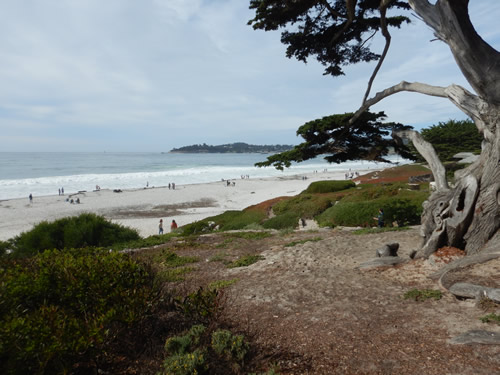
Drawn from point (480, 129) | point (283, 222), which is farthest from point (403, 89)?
point (283, 222)

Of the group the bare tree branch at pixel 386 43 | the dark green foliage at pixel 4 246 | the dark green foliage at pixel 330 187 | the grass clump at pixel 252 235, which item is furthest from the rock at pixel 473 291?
the dark green foliage at pixel 330 187

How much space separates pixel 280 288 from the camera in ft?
22.8

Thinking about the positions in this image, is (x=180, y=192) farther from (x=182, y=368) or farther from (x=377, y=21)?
(x=182, y=368)

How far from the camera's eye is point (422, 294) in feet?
19.0

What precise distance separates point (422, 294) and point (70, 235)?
1411cm

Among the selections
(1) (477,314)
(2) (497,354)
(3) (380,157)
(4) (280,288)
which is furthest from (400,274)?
(3) (380,157)

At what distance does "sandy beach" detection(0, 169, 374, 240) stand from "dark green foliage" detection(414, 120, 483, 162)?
2226 centimetres

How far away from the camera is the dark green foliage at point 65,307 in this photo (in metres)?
2.65

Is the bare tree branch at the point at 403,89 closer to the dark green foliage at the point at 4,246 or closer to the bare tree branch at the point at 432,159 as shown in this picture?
the bare tree branch at the point at 432,159

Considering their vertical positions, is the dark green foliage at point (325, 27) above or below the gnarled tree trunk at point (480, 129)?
above

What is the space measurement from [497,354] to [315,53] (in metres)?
9.73

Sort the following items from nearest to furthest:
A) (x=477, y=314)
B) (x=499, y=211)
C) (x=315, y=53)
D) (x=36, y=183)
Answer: (x=477, y=314)
(x=499, y=211)
(x=315, y=53)
(x=36, y=183)

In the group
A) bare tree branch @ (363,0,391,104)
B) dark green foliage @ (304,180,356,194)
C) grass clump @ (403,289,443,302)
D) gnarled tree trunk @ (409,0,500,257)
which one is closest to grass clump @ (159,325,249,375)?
grass clump @ (403,289,443,302)

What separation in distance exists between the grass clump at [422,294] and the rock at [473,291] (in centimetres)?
26
